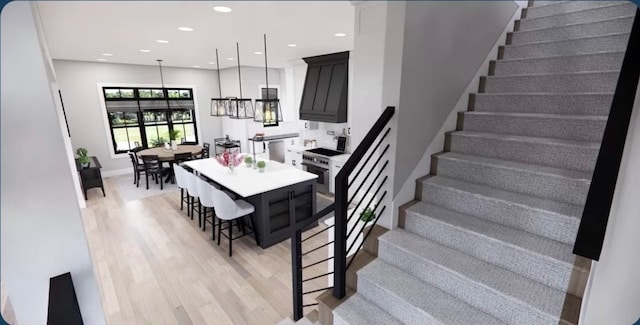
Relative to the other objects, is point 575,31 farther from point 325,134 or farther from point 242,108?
point 325,134

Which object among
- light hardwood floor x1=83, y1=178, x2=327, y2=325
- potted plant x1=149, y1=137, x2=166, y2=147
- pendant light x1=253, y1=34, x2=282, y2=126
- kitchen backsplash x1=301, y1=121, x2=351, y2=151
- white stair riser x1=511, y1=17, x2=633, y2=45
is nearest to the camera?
white stair riser x1=511, y1=17, x2=633, y2=45

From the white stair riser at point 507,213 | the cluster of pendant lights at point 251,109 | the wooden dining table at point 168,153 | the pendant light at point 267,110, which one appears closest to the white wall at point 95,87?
the wooden dining table at point 168,153

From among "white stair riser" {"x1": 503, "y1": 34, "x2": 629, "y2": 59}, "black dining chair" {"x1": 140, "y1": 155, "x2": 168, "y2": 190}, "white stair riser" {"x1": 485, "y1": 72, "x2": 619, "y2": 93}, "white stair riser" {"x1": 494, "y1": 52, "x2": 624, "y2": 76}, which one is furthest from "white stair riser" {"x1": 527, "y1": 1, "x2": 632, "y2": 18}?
"black dining chair" {"x1": 140, "y1": 155, "x2": 168, "y2": 190}

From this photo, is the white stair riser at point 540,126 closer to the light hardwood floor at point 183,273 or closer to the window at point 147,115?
the light hardwood floor at point 183,273

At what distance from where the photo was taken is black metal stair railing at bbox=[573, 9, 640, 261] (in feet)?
3.65

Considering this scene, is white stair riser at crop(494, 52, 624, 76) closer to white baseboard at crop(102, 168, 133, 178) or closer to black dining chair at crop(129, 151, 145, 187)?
black dining chair at crop(129, 151, 145, 187)

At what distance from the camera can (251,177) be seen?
3.80 meters

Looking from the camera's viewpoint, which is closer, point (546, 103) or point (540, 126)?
point (540, 126)

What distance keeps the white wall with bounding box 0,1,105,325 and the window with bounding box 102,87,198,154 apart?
6.77 metres

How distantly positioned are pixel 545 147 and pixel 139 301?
12.2 feet

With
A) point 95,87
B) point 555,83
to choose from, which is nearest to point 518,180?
point 555,83

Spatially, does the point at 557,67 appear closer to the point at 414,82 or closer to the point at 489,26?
the point at 489,26

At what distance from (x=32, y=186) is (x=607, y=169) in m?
2.12

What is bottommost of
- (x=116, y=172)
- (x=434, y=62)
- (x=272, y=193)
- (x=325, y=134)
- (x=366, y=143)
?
(x=116, y=172)
